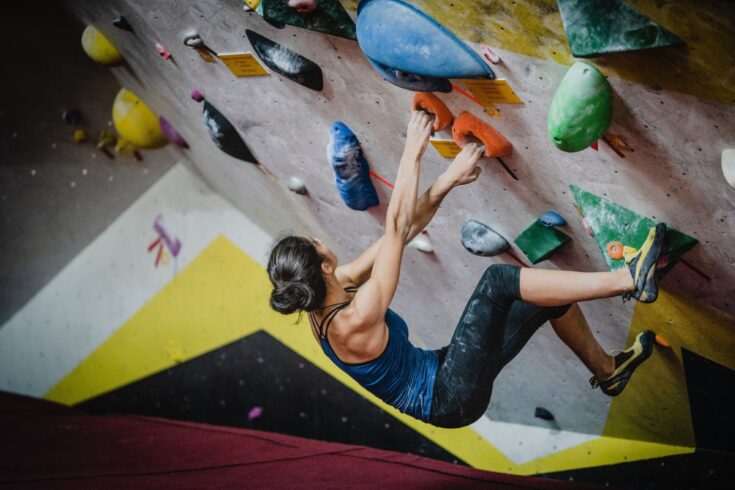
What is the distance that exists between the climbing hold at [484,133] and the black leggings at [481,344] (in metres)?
0.27

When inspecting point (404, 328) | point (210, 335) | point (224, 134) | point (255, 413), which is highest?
point (224, 134)

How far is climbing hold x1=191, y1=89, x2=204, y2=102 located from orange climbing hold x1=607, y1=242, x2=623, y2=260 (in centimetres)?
149

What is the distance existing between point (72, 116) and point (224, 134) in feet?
4.99

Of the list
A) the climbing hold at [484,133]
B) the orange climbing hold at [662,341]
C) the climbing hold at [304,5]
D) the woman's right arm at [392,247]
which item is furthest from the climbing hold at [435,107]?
the orange climbing hold at [662,341]

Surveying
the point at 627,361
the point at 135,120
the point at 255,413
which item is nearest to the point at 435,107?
the point at 627,361

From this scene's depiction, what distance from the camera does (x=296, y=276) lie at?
1.83m

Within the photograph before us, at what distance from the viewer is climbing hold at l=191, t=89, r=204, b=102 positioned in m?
2.65

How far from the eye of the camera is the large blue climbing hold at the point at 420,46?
5.31ft

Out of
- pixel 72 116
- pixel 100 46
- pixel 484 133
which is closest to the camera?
pixel 484 133

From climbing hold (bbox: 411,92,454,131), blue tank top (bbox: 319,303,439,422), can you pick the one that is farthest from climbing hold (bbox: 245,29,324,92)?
blue tank top (bbox: 319,303,439,422)

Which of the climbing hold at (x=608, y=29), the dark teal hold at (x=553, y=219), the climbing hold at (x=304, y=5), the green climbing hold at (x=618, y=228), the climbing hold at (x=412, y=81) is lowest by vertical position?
the dark teal hold at (x=553, y=219)

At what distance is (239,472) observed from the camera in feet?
8.93

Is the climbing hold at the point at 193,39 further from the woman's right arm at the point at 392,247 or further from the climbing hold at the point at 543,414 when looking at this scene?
the climbing hold at the point at 543,414

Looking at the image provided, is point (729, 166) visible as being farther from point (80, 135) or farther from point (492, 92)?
point (80, 135)
